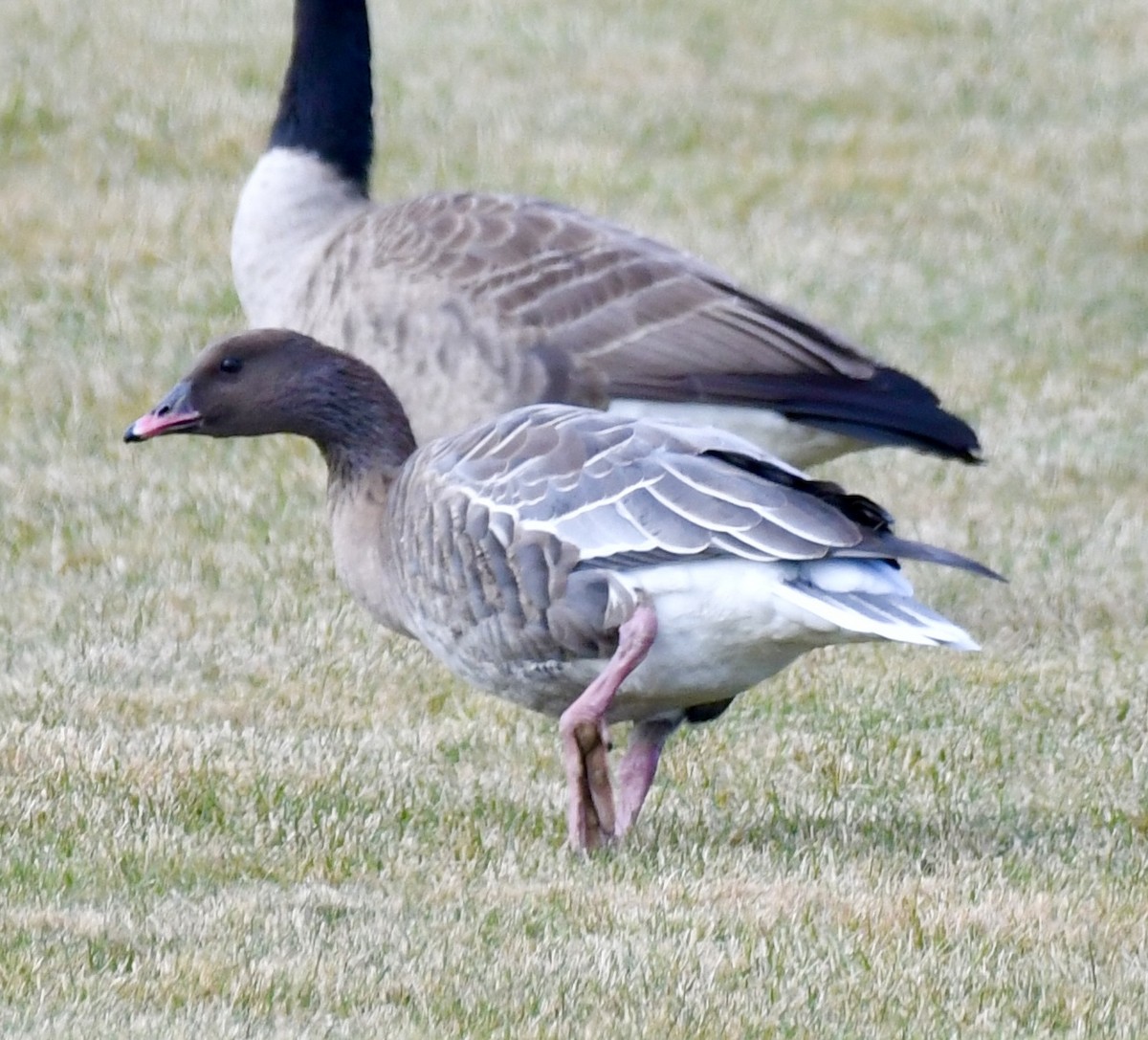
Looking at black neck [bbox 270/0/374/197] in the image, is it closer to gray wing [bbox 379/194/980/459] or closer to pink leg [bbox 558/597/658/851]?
gray wing [bbox 379/194/980/459]

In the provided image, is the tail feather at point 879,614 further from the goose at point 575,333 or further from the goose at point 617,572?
the goose at point 575,333

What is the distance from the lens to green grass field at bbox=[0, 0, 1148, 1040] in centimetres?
427

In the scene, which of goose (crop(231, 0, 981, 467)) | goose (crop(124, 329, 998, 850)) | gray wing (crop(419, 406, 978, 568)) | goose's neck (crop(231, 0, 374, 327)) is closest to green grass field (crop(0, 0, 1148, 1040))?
goose (crop(124, 329, 998, 850))

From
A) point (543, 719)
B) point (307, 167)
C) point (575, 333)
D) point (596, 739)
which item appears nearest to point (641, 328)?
point (575, 333)

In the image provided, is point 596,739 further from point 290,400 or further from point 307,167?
point 307,167

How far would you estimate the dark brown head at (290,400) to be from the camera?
18.7ft

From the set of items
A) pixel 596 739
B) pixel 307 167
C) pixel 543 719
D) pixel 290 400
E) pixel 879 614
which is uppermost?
pixel 879 614

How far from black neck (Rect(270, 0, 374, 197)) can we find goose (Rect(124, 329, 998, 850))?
322 centimetres

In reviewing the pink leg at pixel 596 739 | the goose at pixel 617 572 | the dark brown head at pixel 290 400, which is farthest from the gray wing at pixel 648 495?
the dark brown head at pixel 290 400

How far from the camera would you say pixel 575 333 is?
7254 millimetres

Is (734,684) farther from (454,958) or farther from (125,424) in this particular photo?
(125,424)

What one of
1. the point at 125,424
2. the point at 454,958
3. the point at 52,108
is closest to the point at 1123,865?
the point at 454,958

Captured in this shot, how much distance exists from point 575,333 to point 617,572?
238 cm

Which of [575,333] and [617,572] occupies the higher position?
[617,572]
